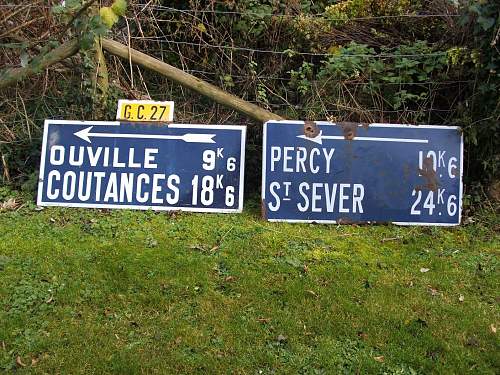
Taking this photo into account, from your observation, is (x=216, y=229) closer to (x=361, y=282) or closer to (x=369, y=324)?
(x=361, y=282)

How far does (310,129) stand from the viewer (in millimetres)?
4938

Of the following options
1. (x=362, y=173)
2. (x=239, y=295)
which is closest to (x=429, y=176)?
(x=362, y=173)

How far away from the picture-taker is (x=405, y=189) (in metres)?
4.87

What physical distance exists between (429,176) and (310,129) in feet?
3.64

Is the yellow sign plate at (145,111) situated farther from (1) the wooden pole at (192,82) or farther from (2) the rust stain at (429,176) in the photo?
(2) the rust stain at (429,176)

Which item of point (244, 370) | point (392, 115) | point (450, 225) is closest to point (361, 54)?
point (392, 115)

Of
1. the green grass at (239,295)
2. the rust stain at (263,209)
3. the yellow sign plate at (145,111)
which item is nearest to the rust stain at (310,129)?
the rust stain at (263,209)

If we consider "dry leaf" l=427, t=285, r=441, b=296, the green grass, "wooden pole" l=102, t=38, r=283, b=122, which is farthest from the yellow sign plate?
"dry leaf" l=427, t=285, r=441, b=296

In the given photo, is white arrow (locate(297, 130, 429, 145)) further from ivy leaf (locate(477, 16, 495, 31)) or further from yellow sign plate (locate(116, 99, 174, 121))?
yellow sign plate (locate(116, 99, 174, 121))

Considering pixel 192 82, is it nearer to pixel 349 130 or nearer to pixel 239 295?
pixel 349 130

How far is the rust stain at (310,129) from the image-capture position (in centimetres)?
493

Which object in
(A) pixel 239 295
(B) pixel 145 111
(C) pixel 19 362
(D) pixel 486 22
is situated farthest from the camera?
(B) pixel 145 111

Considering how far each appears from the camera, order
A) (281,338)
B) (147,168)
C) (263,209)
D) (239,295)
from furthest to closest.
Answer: (147,168)
(263,209)
(239,295)
(281,338)

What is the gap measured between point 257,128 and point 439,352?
2.95 m
